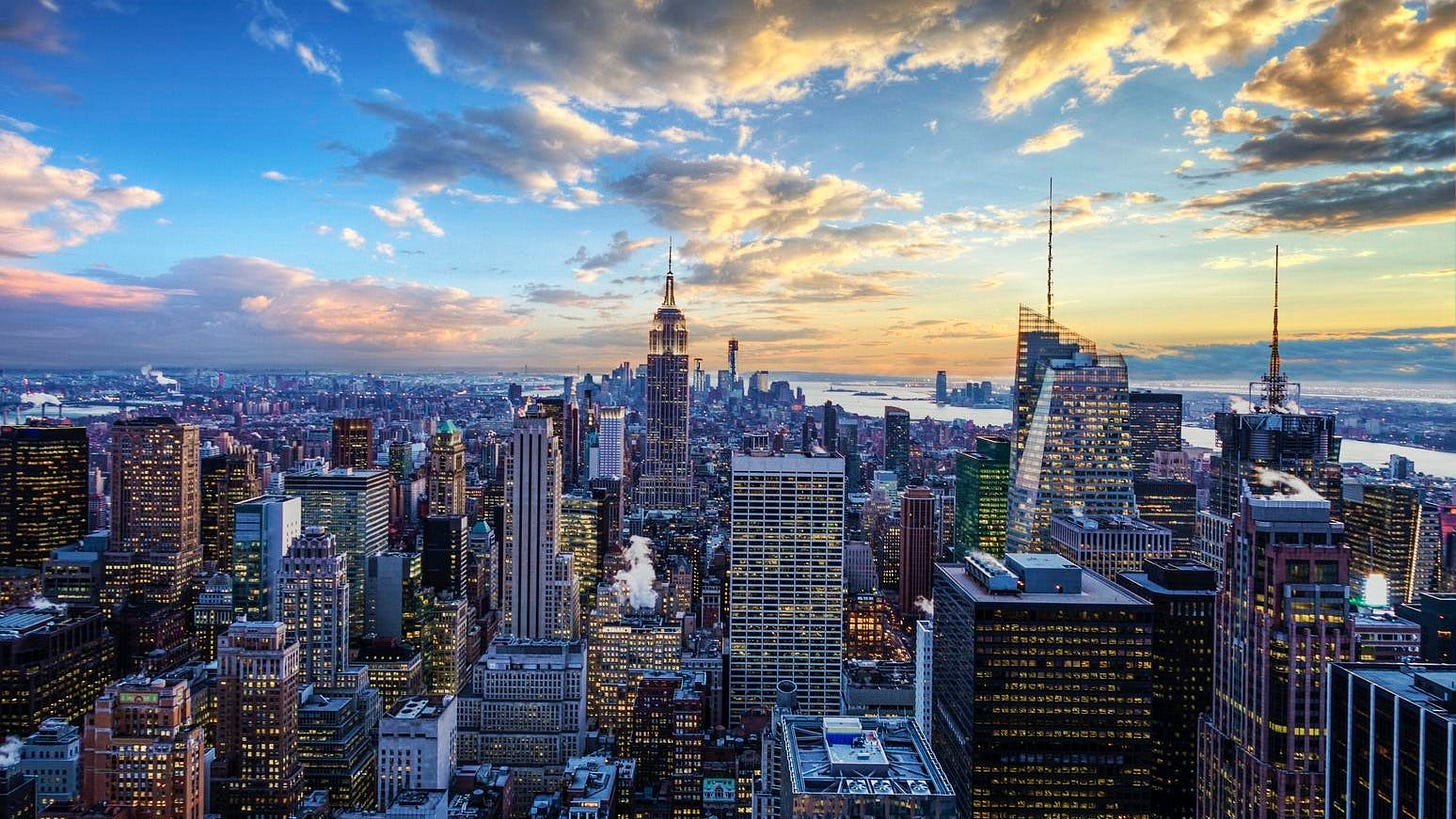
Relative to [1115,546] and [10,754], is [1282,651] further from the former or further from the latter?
[10,754]

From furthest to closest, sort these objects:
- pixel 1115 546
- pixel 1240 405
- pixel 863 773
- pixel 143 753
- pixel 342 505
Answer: pixel 342 505 < pixel 1115 546 < pixel 1240 405 < pixel 143 753 < pixel 863 773

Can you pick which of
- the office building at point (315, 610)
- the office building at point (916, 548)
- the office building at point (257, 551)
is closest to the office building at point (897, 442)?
the office building at point (916, 548)

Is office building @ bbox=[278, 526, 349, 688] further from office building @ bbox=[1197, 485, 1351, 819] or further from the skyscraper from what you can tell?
the skyscraper

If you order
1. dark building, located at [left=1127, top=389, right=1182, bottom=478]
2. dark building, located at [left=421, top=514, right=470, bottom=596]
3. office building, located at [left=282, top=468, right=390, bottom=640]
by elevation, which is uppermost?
dark building, located at [left=1127, top=389, right=1182, bottom=478]

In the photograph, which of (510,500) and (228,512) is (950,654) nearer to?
(510,500)

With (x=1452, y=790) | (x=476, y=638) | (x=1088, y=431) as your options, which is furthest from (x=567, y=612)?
(x=1452, y=790)

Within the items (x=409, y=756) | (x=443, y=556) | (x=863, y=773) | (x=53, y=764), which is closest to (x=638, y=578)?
(x=443, y=556)

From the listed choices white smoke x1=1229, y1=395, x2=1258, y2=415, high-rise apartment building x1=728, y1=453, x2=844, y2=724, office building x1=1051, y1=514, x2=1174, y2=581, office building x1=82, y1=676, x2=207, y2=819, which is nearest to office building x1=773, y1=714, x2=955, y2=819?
office building x1=82, y1=676, x2=207, y2=819
